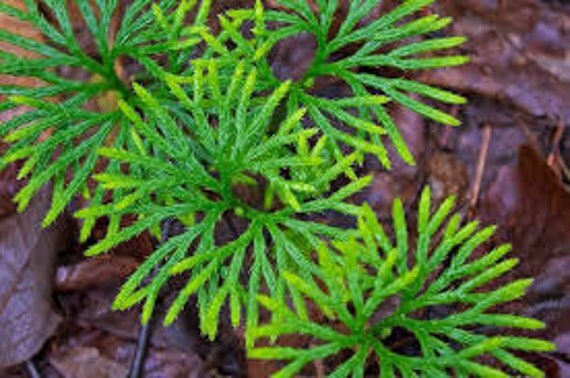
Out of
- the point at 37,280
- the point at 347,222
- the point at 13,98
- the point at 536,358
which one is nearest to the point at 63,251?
the point at 37,280

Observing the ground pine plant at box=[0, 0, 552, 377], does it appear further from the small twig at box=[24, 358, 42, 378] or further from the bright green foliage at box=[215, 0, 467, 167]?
the small twig at box=[24, 358, 42, 378]

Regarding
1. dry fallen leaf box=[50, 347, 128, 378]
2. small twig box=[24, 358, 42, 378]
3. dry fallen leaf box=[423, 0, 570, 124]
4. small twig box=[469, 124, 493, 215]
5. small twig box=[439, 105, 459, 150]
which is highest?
dry fallen leaf box=[423, 0, 570, 124]

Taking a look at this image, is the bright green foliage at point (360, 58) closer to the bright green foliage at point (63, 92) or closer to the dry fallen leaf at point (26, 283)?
the bright green foliage at point (63, 92)

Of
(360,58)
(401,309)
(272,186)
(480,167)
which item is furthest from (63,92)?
(480,167)

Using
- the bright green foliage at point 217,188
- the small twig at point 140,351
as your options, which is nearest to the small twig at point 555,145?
the bright green foliage at point 217,188

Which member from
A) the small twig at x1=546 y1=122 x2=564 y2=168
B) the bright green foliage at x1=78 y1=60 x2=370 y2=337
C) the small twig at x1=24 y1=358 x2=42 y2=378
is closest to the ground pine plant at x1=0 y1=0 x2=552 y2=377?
the bright green foliage at x1=78 y1=60 x2=370 y2=337

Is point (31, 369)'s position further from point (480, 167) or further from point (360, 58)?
point (480, 167)
